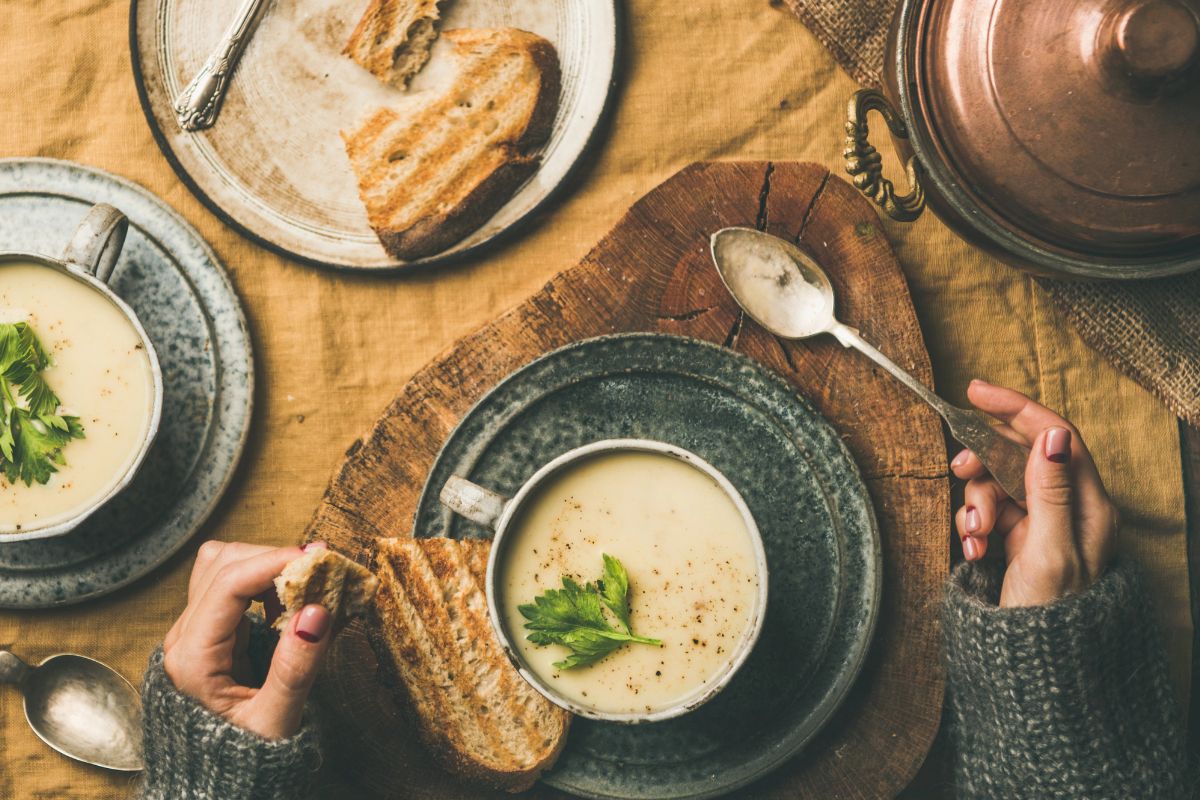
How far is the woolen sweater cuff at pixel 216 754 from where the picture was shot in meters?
1.12

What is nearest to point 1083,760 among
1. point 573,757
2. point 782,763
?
point 782,763

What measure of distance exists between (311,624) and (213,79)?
854mm

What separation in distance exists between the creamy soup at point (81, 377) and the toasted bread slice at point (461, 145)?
0.40m

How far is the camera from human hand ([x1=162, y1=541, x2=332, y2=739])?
1.10 metres

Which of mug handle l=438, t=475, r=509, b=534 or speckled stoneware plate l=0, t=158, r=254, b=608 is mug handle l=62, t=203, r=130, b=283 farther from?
mug handle l=438, t=475, r=509, b=534

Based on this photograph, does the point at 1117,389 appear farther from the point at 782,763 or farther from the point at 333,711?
the point at 333,711

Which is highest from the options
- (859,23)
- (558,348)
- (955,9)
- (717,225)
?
(859,23)

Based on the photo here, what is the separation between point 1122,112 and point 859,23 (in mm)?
494

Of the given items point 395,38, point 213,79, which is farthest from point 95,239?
point 395,38

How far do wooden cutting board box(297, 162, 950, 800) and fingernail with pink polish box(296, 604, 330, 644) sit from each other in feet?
0.61

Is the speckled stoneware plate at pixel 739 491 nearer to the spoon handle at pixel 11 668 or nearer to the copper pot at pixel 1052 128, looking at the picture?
the copper pot at pixel 1052 128

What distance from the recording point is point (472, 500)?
111 cm

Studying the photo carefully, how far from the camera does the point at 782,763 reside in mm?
1228

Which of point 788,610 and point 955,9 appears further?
point 788,610
